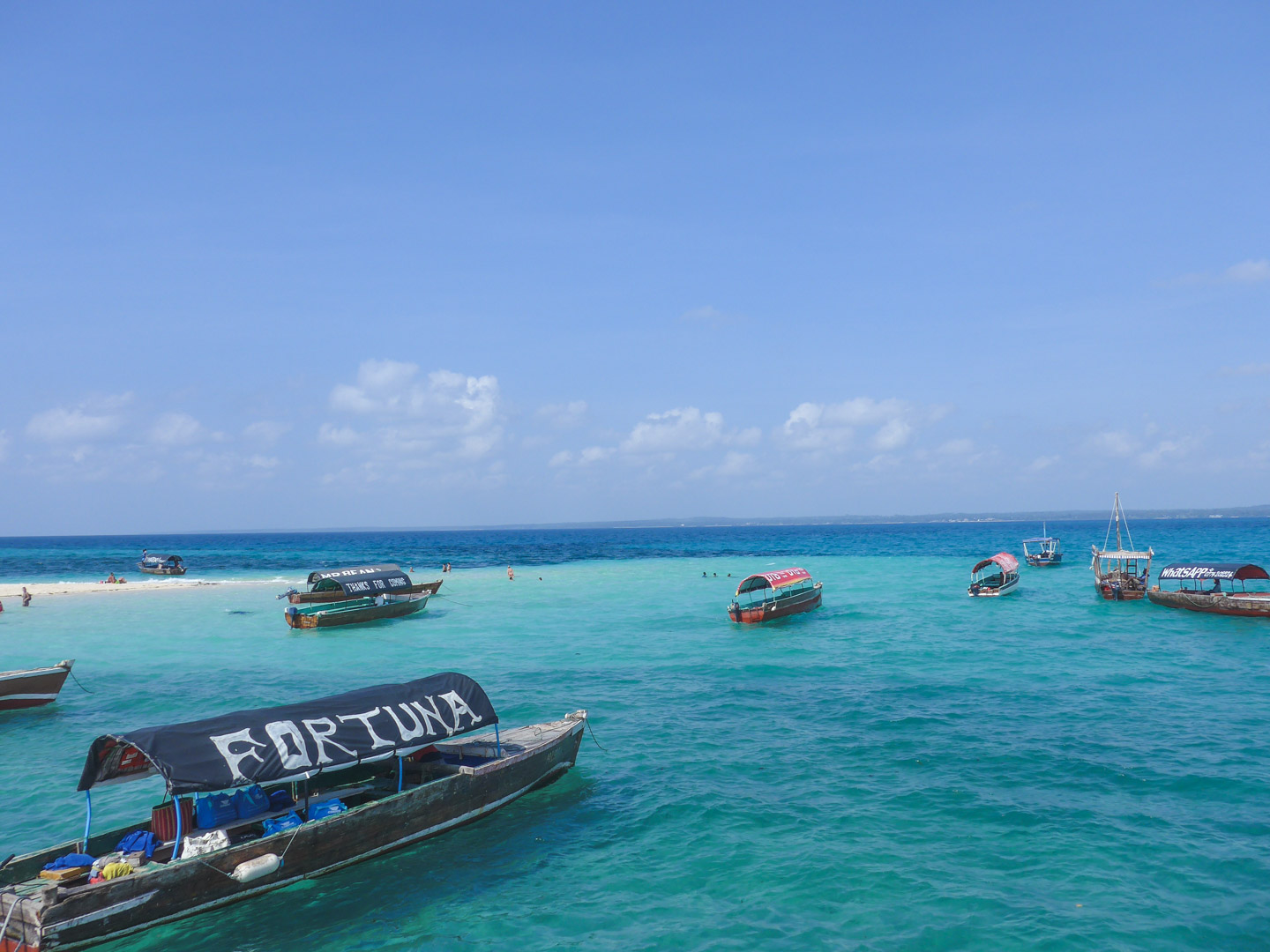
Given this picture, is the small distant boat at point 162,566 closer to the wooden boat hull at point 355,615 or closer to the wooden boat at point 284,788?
the wooden boat hull at point 355,615

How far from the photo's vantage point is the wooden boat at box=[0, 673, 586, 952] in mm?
13102

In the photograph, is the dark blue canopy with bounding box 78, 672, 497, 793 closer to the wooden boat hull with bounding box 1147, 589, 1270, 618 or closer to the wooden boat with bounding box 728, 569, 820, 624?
the wooden boat with bounding box 728, 569, 820, 624

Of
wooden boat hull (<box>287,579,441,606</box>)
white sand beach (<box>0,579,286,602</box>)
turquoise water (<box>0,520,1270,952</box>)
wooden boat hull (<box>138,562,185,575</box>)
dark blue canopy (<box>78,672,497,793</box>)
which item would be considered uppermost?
dark blue canopy (<box>78,672,497,793</box>)

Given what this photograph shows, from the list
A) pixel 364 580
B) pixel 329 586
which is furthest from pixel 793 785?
pixel 329 586

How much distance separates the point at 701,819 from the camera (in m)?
18.0

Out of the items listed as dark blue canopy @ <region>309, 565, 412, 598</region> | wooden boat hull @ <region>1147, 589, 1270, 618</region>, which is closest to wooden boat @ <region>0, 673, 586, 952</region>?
dark blue canopy @ <region>309, 565, 412, 598</region>

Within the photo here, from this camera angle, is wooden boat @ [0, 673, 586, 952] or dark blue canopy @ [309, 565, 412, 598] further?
dark blue canopy @ [309, 565, 412, 598]

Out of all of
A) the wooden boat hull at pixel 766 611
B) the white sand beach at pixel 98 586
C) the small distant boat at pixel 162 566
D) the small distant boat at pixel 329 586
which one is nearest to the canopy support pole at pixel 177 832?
the small distant boat at pixel 329 586

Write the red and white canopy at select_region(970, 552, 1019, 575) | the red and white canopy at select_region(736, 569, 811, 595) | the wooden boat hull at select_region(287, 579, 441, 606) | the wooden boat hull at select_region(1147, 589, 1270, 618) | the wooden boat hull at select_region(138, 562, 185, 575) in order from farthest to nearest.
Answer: the wooden boat hull at select_region(138, 562, 185, 575)
the red and white canopy at select_region(970, 552, 1019, 575)
the wooden boat hull at select_region(287, 579, 441, 606)
the red and white canopy at select_region(736, 569, 811, 595)
the wooden boat hull at select_region(1147, 589, 1270, 618)

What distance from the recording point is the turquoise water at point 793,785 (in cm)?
1380

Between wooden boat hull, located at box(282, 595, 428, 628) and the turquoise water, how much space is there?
120cm

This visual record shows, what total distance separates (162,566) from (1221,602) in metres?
102

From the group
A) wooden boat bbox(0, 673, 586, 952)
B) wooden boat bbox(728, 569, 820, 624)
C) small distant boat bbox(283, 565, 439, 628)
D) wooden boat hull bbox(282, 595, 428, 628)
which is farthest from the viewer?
small distant boat bbox(283, 565, 439, 628)

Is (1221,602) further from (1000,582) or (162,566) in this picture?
(162,566)
